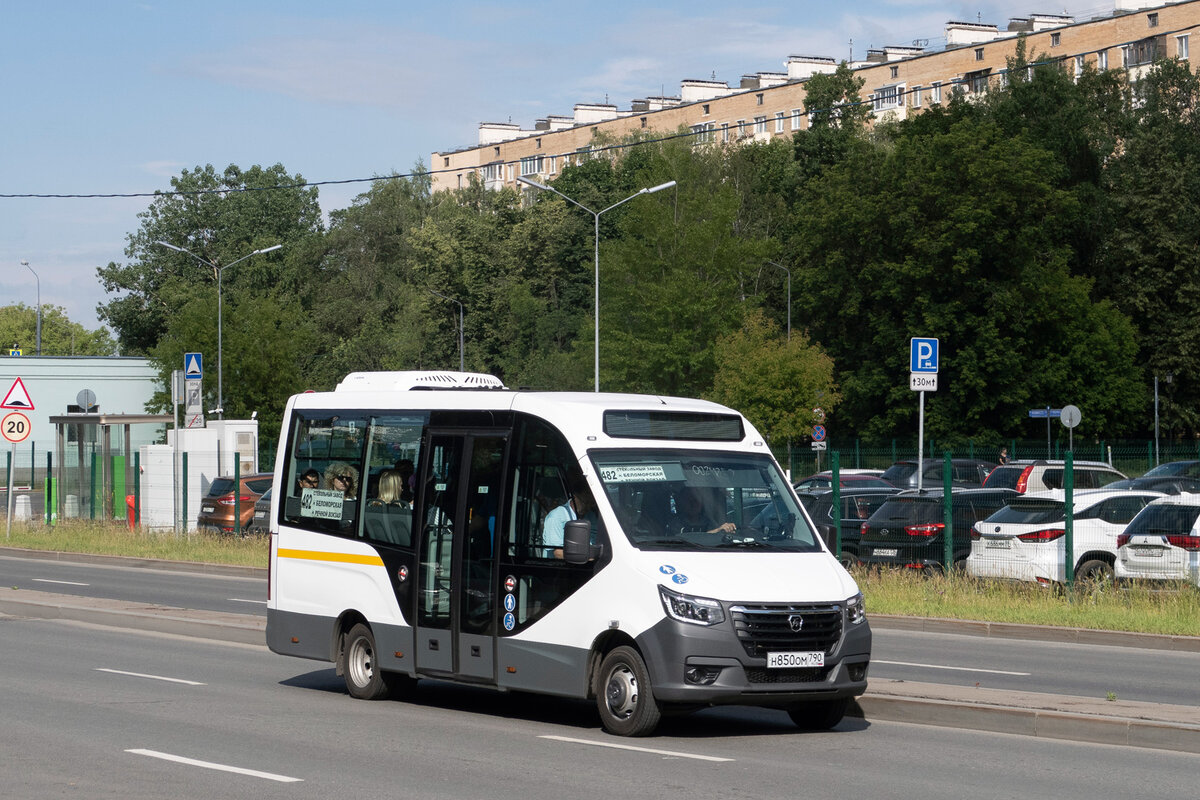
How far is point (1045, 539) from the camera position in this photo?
2066cm

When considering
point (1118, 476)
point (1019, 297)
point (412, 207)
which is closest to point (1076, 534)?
point (1118, 476)

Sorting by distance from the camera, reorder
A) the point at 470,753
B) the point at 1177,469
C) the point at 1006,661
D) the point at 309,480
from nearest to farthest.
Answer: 1. the point at 470,753
2. the point at 309,480
3. the point at 1006,661
4. the point at 1177,469


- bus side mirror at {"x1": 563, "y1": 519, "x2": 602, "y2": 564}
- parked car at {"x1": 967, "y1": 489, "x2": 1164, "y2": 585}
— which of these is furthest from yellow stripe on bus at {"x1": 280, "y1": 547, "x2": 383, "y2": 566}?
parked car at {"x1": 967, "y1": 489, "x2": 1164, "y2": 585}

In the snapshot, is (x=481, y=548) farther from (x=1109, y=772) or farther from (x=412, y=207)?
(x=412, y=207)

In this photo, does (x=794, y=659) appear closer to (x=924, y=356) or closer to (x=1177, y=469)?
(x=924, y=356)

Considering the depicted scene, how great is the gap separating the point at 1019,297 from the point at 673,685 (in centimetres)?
5425

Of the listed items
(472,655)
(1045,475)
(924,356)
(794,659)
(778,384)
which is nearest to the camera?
(794,659)

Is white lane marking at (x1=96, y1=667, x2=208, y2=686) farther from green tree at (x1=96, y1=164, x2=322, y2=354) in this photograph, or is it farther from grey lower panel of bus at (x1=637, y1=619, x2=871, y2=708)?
green tree at (x1=96, y1=164, x2=322, y2=354)

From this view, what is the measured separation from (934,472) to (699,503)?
1135 inches

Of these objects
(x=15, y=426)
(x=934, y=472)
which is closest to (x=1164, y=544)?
(x=934, y=472)

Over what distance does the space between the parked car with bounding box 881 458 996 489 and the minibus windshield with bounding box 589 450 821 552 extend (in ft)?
85.2

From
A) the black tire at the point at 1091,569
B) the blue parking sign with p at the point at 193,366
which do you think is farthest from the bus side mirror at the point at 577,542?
the blue parking sign with p at the point at 193,366

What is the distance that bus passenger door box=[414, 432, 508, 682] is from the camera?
36.8ft

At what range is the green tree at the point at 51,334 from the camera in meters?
148
